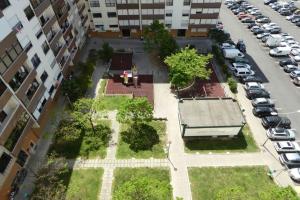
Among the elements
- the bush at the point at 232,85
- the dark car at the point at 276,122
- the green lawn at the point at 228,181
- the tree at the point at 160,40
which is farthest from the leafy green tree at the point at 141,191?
the tree at the point at 160,40

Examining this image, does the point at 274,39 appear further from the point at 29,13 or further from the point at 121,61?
the point at 29,13

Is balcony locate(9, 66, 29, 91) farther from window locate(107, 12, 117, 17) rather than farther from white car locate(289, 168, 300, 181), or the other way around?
white car locate(289, 168, 300, 181)

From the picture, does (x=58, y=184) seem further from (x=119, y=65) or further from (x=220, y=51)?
(x=220, y=51)

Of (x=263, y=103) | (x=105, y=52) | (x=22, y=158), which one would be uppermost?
(x=105, y=52)

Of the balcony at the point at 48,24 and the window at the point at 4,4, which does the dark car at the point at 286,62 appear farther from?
the window at the point at 4,4

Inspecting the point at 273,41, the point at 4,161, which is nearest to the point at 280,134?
the point at 273,41

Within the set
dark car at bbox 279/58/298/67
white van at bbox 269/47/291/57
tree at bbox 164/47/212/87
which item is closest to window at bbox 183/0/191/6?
tree at bbox 164/47/212/87
